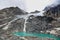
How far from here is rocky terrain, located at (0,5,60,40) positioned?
442 cm

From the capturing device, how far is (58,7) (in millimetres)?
4477

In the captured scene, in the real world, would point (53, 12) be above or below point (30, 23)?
above

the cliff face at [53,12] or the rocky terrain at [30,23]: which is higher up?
the cliff face at [53,12]

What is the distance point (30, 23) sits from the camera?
Result: 4523 mm

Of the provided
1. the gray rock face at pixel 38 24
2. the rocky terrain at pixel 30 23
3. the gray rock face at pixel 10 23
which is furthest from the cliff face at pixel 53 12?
the gray rock face at pixel 10 23


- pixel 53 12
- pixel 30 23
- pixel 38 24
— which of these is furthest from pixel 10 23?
pixel 53 12

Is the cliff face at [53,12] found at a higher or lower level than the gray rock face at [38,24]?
higher

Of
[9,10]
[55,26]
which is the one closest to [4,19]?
[9,10]

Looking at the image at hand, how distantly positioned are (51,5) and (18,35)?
130 centimetres

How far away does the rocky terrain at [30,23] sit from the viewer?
4422 mm

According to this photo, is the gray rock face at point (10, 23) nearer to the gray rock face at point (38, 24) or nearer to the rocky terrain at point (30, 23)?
the rocky terrain at point (30, 23)

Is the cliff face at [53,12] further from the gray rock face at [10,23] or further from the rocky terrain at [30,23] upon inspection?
the gray rock face at [10,23]

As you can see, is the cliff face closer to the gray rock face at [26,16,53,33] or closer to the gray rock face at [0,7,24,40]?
the gray rock face at [26,16,53,33]

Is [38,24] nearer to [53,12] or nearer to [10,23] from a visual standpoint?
[53,12]
